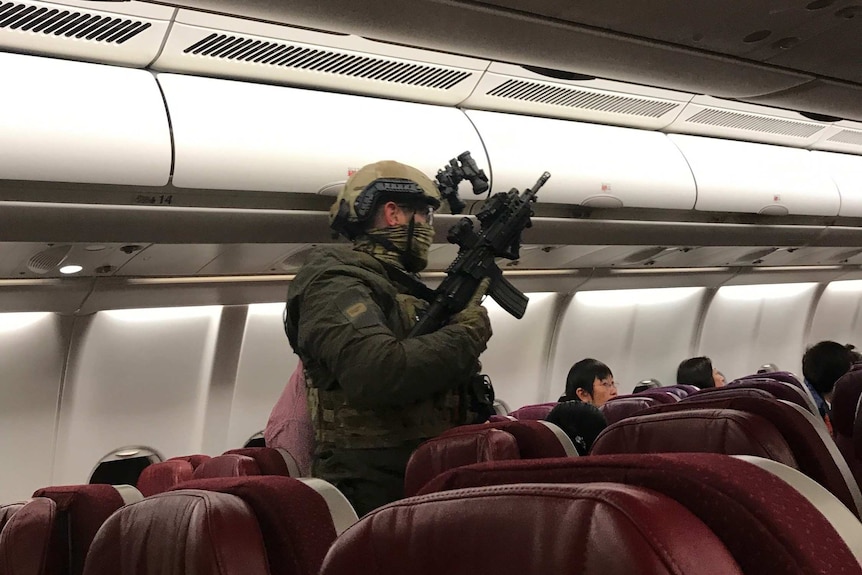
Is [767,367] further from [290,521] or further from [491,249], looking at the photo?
[290,521]

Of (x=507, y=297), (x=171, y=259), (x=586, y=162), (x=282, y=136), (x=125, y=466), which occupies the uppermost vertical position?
(x=586, y=162)

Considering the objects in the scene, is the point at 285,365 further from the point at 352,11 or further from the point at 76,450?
the point at 352,11

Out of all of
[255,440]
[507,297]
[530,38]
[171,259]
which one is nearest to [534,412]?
[255,440]

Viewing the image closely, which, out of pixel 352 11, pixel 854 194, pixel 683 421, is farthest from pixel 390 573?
pixel 854 194

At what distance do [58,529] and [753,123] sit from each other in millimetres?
5344

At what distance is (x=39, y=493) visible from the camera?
3332 mm

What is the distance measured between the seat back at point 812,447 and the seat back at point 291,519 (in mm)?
717

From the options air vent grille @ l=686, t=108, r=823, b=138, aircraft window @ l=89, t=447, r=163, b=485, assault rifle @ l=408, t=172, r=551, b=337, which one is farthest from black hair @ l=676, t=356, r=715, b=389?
assault rifle @ l=408, t=172, r=551, b=337

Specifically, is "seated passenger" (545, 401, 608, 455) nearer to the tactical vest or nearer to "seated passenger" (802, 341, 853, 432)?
the tactical vest

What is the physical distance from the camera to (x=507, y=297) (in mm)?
3076

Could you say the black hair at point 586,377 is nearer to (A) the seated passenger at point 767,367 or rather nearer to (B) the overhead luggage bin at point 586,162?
(B) the overhead luggage bin at point 586,162

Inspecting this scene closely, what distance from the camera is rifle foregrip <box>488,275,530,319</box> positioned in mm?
A: 3031

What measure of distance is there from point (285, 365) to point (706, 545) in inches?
236

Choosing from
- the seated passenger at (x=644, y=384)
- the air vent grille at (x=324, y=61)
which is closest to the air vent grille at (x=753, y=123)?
the air vent grille at (x=324, y=61)
